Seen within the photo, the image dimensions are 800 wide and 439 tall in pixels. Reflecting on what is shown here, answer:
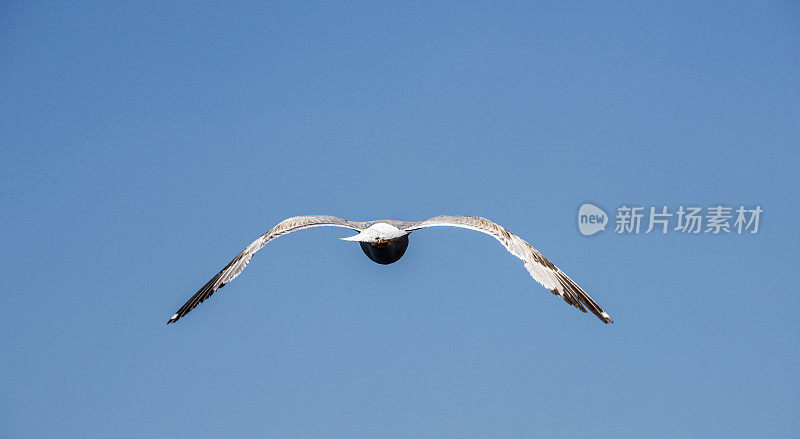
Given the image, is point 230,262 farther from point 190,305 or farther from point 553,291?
point 553,291

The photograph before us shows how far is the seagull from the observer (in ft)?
29.6

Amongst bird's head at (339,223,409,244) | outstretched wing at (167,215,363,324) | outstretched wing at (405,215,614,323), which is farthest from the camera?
outstretched wing at (167,215,363,324)

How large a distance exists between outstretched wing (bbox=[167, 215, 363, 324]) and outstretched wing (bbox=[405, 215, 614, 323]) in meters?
1.72

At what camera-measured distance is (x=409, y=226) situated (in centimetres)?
1025

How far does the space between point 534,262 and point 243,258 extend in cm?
486

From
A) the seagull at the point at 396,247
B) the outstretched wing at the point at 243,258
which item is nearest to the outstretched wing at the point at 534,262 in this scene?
the seagull at the point at 396,247

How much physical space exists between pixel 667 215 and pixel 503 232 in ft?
12.1

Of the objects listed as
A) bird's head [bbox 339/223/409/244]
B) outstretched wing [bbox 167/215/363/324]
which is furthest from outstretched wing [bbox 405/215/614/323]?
outstretched wing [bbox 167/215/363/324]

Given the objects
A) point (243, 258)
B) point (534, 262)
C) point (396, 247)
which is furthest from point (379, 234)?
point (534, 262)

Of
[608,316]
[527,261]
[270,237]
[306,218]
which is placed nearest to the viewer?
[608,316]

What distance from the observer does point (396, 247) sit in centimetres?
1027

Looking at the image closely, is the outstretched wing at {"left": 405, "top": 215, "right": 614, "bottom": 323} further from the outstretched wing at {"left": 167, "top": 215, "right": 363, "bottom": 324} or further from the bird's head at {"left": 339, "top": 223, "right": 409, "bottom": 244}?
the outstretched wing at {"left": 167, "top": 215, "right": 363, "bottom": 324}

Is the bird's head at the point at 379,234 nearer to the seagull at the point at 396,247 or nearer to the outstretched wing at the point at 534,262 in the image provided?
the seagull at the point at 396,247

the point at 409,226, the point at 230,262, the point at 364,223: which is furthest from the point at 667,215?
the point at 230,262
